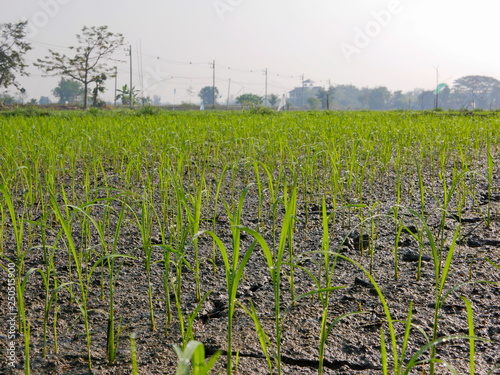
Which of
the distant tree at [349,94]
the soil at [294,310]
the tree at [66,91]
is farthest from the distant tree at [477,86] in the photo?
the soil at [294,310]

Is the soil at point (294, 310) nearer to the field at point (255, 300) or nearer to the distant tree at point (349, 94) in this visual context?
the field at point (255, 300)

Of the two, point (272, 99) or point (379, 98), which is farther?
point (379, 98)

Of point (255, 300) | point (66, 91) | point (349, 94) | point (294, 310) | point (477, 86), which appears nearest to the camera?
point (294, 310)

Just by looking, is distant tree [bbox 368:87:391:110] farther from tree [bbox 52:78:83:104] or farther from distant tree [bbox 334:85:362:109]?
tree [bbox 52:78:83:104]

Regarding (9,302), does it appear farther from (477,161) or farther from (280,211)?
(477,161)

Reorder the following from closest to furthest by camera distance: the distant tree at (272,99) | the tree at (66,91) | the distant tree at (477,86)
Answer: the distant tree at (272,99) < the tree at (66,91) < the distant tree at (477,86)

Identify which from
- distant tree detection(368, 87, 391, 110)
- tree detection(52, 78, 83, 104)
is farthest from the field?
distant tree detection(368, 87, 391, 110)

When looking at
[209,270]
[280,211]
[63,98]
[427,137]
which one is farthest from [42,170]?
[63,98]

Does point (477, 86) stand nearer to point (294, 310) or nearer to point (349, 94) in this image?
point (349, 94)

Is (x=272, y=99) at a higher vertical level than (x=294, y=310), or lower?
higher

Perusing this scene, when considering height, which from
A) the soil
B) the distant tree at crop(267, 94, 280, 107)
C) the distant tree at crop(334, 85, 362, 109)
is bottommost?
the soil

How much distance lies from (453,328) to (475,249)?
872 mm

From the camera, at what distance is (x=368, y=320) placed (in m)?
1.54

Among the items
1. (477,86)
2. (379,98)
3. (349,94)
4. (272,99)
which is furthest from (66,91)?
(477,86)
